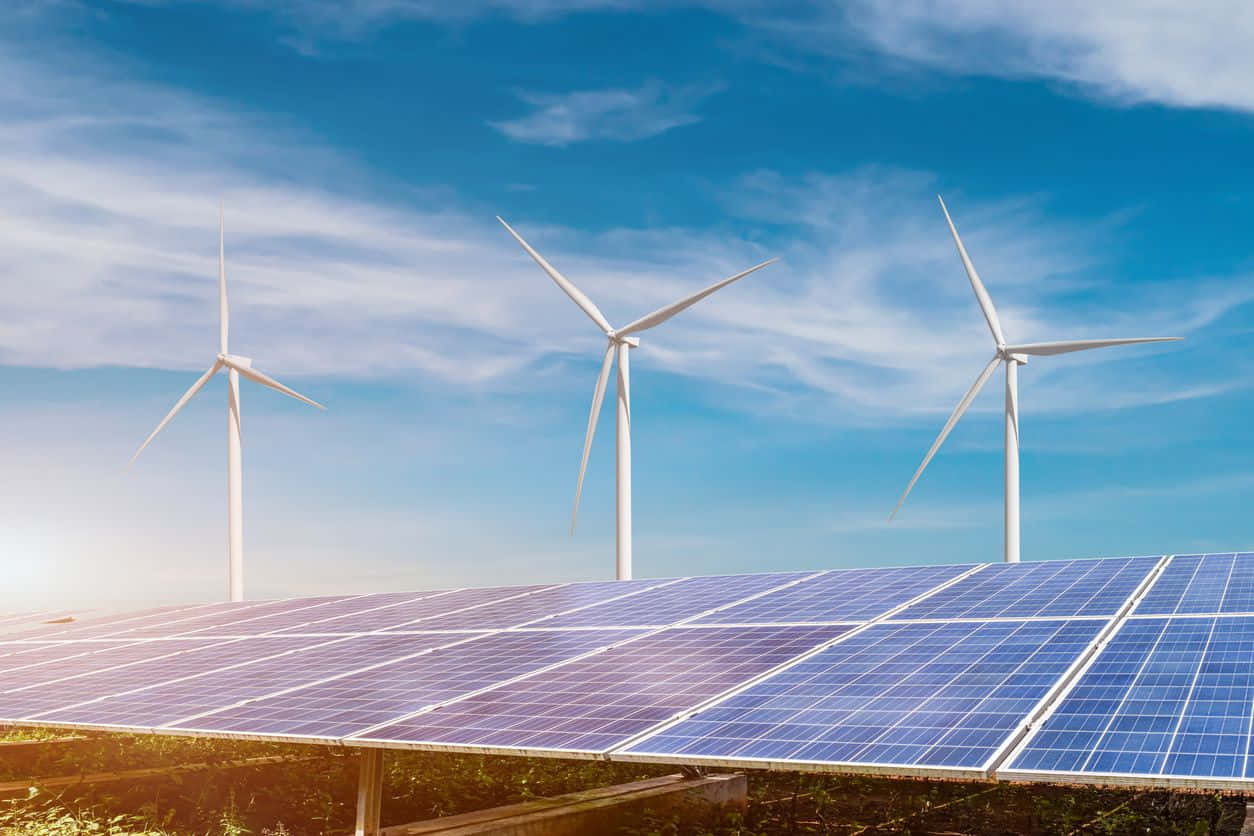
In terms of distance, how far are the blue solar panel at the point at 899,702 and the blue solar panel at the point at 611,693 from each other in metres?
0.60

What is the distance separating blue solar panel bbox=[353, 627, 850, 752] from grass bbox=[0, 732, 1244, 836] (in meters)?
3.80

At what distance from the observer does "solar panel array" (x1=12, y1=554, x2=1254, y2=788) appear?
1205 cm

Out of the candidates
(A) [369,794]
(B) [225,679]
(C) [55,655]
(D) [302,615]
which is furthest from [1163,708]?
(C) [55,655]

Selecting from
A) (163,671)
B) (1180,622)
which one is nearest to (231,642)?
(163,671)

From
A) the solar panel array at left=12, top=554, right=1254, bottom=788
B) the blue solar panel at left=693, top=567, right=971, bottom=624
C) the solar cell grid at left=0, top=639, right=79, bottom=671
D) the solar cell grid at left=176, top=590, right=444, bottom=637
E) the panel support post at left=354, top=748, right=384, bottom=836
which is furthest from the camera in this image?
the solar cell grid at left=0, top=639, right=79, bottom=671

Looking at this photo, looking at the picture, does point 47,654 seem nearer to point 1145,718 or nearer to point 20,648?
point 20,648

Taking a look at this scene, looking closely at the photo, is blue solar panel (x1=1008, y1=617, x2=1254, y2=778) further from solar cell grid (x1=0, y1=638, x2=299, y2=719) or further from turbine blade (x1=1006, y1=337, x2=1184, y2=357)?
turbine blade (x1=1006, y1=337, x2=1184, y2=357)

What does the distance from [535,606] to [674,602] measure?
3.61 meters

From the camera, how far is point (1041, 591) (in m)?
19.6

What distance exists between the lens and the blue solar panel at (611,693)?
14.1m

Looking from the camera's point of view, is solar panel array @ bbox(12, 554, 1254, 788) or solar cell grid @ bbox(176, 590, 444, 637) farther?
solar cell grid @ bbox(176, 590, 444, 637)

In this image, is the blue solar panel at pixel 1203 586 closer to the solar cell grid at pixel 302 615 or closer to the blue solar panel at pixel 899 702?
the blue solar panel at pixel 899 702

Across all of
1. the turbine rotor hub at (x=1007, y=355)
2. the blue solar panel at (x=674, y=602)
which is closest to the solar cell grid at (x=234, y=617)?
the blue solar panel at (x=674, y=602)

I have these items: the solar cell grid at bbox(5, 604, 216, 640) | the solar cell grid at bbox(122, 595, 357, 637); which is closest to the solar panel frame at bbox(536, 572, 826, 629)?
the solar cell grid at bbox(122, 595, 357, 637)
